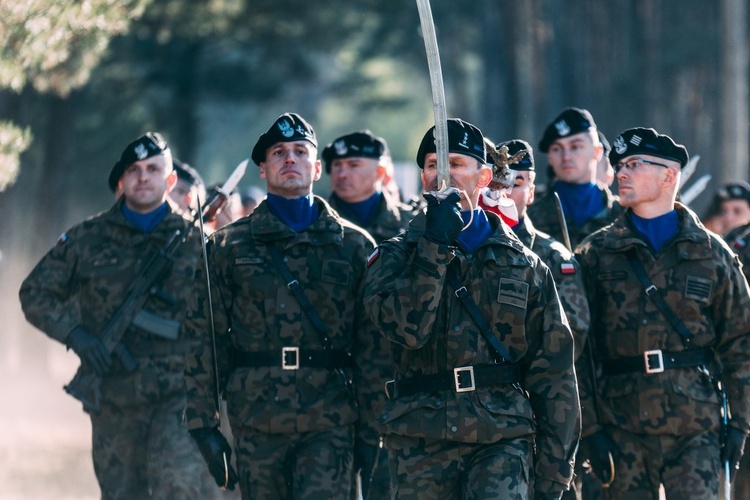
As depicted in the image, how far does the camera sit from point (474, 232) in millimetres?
6867

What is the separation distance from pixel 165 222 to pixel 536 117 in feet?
81.3

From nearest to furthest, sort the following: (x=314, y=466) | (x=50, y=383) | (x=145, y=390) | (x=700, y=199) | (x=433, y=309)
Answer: (x=433, y=309)
(x=314, y=466)
(x=145, y=390)
(x=50, y=383)
(x=700, y=199)

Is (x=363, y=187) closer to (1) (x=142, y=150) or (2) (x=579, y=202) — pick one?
(2) (x=579, y=202)

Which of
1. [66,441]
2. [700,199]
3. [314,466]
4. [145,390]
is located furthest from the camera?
[700,199]

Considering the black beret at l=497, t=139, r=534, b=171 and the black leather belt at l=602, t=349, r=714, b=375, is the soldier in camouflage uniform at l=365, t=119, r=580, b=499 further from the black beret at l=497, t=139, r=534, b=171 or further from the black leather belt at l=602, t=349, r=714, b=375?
the black beret at l=497, t=139, r=534, b=171

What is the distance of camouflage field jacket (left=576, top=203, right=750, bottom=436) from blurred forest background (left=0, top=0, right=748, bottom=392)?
36.2 ft

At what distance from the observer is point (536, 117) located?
33781 millimetres

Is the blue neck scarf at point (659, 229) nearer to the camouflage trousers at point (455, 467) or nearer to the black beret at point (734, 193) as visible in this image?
the camouflage trousers at point (455, 467)

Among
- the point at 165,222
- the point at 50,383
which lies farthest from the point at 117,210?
the point at 50,383

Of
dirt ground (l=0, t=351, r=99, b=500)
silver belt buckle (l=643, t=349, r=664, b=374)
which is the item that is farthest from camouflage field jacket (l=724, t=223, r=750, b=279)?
dirt ground (l=0, t=351, r=99, b=500)

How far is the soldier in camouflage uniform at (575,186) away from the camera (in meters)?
9.93

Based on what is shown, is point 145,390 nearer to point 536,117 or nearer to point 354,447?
point 354,447

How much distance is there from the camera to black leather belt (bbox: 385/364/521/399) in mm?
6688

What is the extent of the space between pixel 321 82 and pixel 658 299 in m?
32.8
